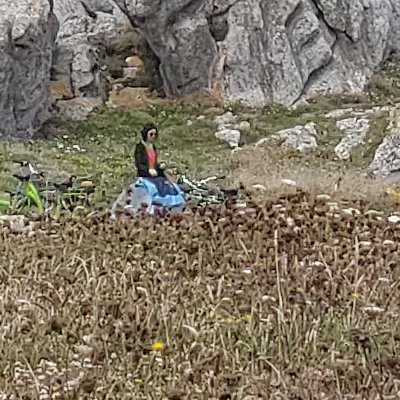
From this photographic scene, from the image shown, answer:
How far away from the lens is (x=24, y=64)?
29.4 m

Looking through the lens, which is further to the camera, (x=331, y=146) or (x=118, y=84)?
(x=118, y=84)

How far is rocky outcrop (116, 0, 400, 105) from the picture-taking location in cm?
3459

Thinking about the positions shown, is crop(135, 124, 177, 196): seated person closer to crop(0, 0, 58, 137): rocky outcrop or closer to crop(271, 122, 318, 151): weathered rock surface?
crop(271, 122, 318, 151): weathered rock surface

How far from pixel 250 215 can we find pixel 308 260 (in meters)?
1.07

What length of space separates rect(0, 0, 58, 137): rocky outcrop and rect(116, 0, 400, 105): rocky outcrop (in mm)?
4967

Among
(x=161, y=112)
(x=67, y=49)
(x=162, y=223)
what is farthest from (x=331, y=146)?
(x=162, y=223)

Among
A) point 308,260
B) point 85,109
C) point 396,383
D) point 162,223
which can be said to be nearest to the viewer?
point 396,383

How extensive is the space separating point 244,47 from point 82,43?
5.65 metres

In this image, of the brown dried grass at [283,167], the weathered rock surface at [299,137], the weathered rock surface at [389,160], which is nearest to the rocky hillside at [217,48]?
the weathered rock surface at [299,137]

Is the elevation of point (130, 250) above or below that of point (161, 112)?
above

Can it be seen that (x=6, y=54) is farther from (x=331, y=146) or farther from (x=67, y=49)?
(x=331, y=146)

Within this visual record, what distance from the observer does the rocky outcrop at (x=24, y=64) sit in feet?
93.7

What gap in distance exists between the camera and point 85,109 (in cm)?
3222

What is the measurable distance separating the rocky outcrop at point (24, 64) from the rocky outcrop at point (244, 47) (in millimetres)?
4967
